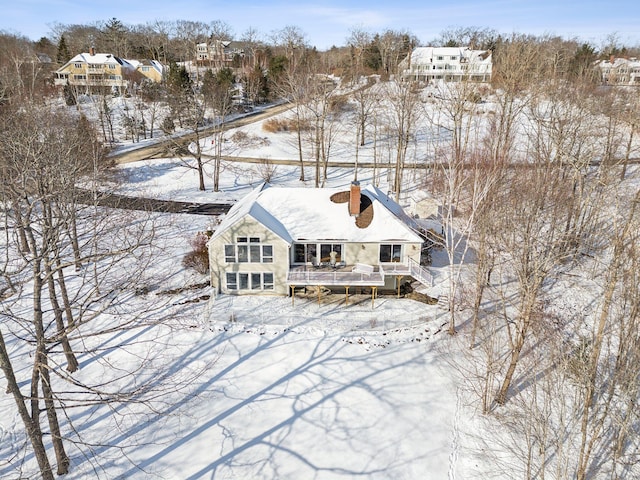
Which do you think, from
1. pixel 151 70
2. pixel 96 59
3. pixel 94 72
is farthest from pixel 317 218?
pixel 151 70

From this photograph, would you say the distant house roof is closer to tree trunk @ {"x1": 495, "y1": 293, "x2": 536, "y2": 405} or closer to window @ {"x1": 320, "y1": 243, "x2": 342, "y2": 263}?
window @ {"x1": 320, "y1": 243, "x2": 342, "y2": 263}

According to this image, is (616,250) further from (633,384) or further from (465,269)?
(465,269)

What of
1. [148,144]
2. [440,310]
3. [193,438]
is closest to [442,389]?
[440,310]

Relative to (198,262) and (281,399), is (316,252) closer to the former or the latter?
(198,262)

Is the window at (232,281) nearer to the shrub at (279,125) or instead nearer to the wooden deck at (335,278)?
the wooden deck at (335,278)

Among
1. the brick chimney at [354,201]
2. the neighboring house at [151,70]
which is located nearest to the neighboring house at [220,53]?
the neighboring house at [151,70]

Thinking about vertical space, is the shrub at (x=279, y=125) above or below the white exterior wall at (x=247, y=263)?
above
